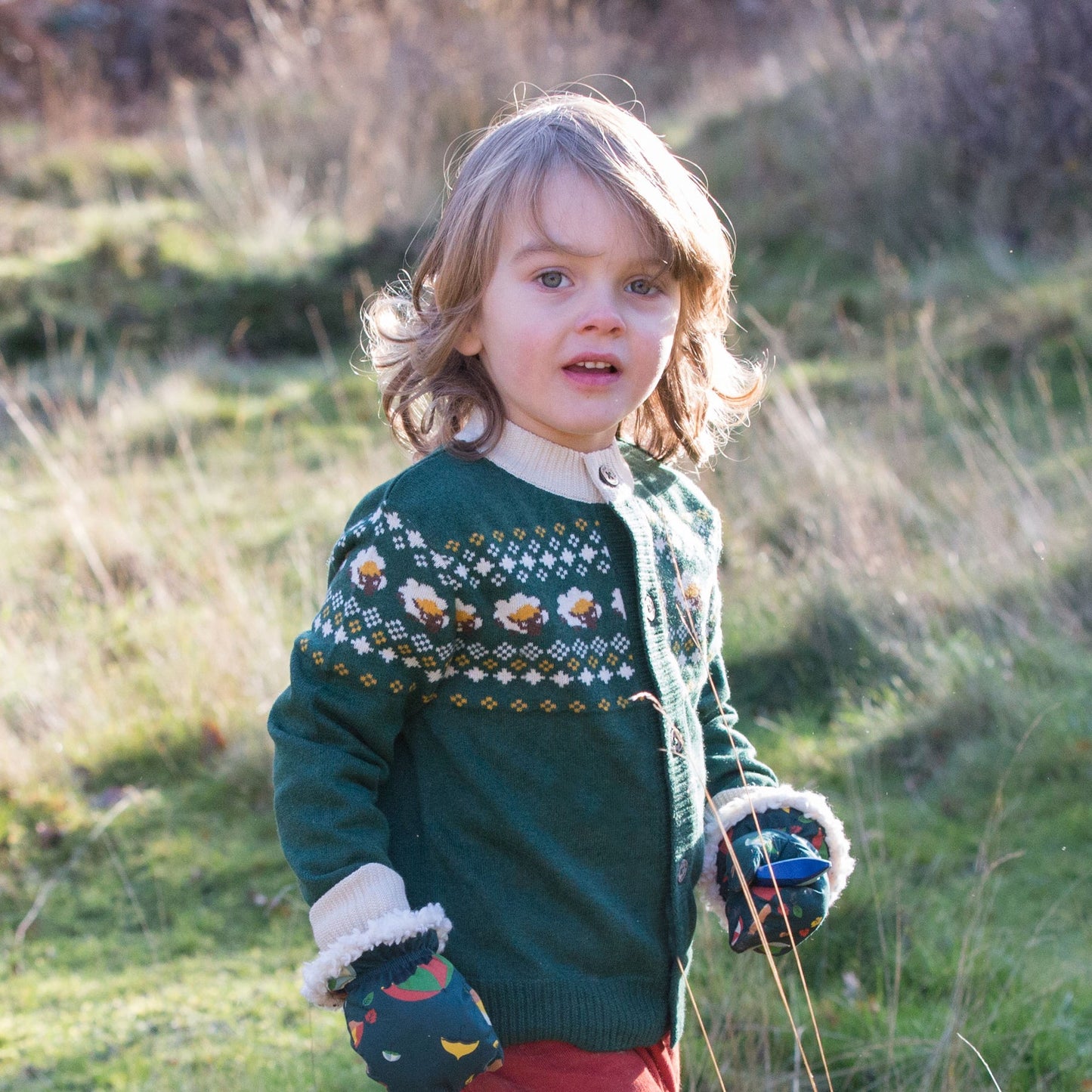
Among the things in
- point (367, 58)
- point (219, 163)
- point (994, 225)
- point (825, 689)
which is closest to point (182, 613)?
point (825, 689)

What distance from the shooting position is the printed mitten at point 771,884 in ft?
6.33

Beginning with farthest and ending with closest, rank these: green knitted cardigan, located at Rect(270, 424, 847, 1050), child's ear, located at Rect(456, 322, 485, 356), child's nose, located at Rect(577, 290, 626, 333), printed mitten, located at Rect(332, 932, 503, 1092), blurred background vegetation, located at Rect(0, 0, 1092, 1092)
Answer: blurred background vegetation, located at Rect(0, 0, 1092, 1092), child's ear, located at Rect(456, 322, 485, 356), child's nose, located at Rect(577, 290, 626, 333), green knitted cardigan, located at Rect(270, 424, 847, 1050), printed mitten, located at Rect(332, 932, 503, 1092)

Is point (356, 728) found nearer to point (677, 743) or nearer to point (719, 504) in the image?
point (677, 743)

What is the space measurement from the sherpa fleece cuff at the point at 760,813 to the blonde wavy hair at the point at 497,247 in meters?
0.69

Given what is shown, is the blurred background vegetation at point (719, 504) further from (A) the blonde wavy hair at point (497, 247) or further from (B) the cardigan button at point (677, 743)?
(A) the blonde wavy hair at point (497, 247)

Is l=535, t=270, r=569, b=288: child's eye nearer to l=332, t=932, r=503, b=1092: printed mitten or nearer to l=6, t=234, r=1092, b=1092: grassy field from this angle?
l=332, t=932, r=503, b=1092: printed mitten

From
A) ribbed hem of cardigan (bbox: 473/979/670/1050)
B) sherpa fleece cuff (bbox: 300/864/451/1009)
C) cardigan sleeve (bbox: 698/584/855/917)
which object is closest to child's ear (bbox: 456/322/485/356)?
cardigan sleeve (bbox: 698/584/855/917)

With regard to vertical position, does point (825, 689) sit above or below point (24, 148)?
below

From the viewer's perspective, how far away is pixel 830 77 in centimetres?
1027

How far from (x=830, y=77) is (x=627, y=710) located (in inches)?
376

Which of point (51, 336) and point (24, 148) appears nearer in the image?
point (51, 336)

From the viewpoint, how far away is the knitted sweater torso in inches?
65.7

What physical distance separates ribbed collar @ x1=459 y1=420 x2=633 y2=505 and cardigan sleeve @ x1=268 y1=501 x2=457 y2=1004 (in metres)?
0.21

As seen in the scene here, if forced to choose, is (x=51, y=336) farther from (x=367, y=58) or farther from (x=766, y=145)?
(x=766, y=145)
